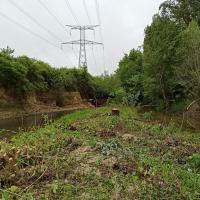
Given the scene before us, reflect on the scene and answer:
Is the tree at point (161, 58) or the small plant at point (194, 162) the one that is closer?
the small plant at point (194, 162)

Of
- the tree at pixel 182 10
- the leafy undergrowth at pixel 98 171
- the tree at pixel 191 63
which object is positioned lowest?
the leafy undergrowth at pixel 98 171

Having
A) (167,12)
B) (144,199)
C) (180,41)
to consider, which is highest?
(167,12)

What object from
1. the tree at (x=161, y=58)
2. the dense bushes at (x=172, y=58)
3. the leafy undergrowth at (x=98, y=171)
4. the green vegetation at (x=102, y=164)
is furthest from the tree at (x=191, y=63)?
the leafy undergrowth at (x=98, y=171)

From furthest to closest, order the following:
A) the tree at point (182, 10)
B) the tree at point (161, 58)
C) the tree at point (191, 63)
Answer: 1. the tree at point (182, 10)
2. the tree at point (161, 58)
3. the tree at point (191, 63)

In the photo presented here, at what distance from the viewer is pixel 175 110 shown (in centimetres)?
4094

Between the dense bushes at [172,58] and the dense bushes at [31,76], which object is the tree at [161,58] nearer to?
the dense bushes at [172,58]

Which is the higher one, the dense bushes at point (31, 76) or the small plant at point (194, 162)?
the dense bushes at point (31, 76)

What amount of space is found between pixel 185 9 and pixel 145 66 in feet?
34.6

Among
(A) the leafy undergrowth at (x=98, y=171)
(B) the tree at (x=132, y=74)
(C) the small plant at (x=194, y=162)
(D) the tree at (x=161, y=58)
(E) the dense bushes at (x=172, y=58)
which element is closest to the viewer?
(A) the leafy undergrowth at (x=98, y=171)

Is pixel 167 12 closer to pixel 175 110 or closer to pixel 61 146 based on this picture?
pixel 175 110

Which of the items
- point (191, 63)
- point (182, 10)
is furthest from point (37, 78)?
point (191, 63)

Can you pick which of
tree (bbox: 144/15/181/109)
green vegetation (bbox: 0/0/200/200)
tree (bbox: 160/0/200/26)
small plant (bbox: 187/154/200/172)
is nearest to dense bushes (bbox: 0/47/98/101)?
tree (bbox: 144/15/181/109)

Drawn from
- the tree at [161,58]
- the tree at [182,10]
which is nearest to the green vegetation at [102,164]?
the tree at [161,58]

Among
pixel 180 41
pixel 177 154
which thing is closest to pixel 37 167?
pixel 177 154
